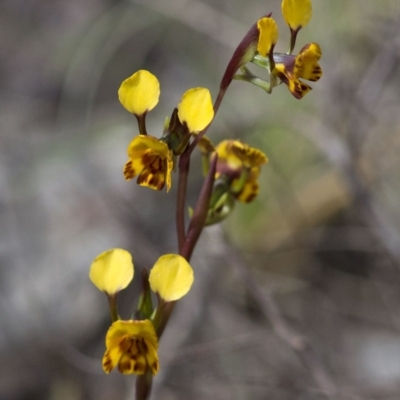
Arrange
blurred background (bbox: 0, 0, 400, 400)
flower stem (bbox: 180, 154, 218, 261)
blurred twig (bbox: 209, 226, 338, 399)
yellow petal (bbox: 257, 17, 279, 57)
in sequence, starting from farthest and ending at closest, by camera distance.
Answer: blurred background (bbox: 0, 0, 400, 400) < blurred twig (bbox: 209, 226, 338, 399) < flower stem (bbox: 180, 154, 218, 261) < yellow petal (bbox: 257, 17, 279, 57)

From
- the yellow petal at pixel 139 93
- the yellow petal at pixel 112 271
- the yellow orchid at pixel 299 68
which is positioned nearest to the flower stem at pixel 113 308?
Answer: the yellow petal at pixel 112 271

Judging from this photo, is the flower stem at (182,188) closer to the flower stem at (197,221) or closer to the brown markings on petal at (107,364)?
the flower stem at (197,221)

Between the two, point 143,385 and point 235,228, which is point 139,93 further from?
point 235,228

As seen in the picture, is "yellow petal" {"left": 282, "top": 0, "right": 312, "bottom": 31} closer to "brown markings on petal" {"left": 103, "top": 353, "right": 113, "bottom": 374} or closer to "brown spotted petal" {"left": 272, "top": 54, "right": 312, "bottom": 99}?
"brown spotted petal" {"left": 272, "top": 54, "right": 312, "bottom": 99}

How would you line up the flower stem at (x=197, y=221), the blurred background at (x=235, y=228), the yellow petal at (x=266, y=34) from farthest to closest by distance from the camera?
the blurred background at (x=235, y=228) < the flower stem at (x=197, y=221) < the yellow petal at (x=266, y=34)

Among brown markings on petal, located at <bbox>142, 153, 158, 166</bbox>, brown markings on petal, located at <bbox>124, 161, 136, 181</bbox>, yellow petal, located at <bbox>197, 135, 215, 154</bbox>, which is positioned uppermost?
yellow petal, located at <bbox>197, 135, 215, 154</bbox>

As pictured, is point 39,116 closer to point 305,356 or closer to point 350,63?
point 350,63

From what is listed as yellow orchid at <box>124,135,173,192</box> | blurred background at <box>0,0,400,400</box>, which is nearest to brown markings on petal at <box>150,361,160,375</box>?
yellow orchid at <box>124,135,173,192</box>
